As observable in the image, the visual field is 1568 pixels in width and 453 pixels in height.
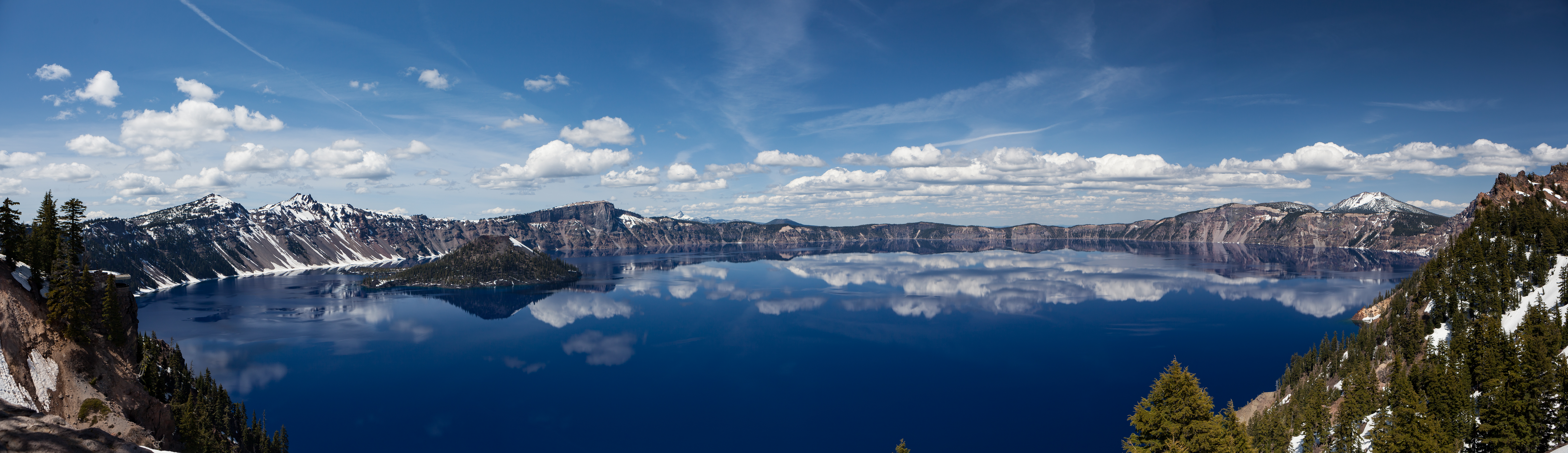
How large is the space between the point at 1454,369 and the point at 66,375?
142768 millimetres

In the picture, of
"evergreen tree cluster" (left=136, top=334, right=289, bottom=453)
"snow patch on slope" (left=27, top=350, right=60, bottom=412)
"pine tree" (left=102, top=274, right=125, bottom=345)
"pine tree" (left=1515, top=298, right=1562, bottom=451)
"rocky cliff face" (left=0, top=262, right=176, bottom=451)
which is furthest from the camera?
"evergreen tree cluster" (left=136, top=334, right=289, bottom=453)

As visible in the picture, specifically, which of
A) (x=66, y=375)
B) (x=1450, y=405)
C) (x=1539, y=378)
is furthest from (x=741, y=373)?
(x=1539, y=378)

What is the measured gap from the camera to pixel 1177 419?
3375 cm

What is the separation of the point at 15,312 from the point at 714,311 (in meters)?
147

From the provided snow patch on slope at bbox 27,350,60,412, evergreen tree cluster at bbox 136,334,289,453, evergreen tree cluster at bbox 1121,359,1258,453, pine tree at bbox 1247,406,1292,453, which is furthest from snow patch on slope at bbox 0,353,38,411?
pine tree at bbox 1247,406,1292,453

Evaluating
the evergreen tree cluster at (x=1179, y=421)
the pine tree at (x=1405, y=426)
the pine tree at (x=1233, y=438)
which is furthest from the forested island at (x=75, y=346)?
the pine tree at (x=1405, y=426)

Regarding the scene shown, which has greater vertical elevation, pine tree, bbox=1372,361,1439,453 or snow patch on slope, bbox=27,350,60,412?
snow patch on slope, bbox=27,350,60,412

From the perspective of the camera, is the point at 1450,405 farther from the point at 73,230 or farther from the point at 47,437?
the point at 73,230

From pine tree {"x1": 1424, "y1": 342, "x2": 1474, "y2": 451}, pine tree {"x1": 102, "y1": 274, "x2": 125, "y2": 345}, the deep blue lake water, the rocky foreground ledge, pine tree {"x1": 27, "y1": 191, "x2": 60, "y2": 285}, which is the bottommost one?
the deep blue lake water

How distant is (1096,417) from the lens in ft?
295

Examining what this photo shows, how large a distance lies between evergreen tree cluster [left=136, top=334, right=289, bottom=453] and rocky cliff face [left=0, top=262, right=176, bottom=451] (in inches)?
164

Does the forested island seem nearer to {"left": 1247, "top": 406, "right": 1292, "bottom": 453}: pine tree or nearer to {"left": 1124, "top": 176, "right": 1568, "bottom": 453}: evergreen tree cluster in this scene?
{"left": 1124, "top": 176, "right": 1568, "bottom": 453}: evergreen tree cluster

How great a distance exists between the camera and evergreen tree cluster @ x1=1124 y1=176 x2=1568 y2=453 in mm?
56625

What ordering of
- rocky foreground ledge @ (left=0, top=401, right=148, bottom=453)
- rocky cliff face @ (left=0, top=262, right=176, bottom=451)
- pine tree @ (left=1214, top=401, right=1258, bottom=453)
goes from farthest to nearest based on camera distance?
rocky cliff face @ (left=0, top=262, right=176, bottom=451), rocky foreground ledge @ (left=0, top=401, right=148, bottom=453), pine tree @ (left=1214, top=401, right=1258, bottom=453)
